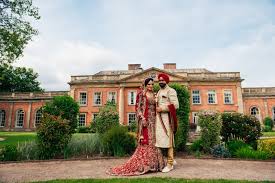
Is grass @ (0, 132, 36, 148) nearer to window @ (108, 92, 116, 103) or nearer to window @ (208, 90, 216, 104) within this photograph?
window @ (108, 92, 116, 103)

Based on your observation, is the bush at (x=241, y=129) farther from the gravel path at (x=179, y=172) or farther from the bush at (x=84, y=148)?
the bush at (x=84, y=148)

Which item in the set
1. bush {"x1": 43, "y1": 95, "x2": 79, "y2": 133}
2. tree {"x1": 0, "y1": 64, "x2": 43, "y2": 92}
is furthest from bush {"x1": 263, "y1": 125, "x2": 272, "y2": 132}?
tree {"x1": 0, "y1": 64, "x2": 43, "y2": 92}

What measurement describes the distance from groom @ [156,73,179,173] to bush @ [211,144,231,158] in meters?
2.97

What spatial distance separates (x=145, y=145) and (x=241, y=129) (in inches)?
222

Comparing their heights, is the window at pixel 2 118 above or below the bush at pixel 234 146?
above

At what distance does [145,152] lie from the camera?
5.52 meters

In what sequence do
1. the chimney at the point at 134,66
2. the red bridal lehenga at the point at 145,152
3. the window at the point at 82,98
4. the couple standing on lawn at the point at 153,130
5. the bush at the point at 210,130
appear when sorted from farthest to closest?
the chimney at the point at 134,66
the window at the point at 82,98
the bush at the point at 210,130
the couple standing on lawn at the point at 153,130
the red bridal lehenga at the point at 145,152

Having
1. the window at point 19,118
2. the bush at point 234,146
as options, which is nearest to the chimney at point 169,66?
the window at point 19,118

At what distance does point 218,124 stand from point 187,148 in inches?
71.6

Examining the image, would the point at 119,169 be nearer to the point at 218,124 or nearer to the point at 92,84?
the point at 218,124

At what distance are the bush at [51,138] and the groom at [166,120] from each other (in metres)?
3.96

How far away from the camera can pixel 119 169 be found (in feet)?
17.4

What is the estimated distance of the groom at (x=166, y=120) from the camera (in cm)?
554

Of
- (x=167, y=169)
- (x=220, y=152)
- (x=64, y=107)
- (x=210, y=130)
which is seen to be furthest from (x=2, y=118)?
(x=167, y=169)
